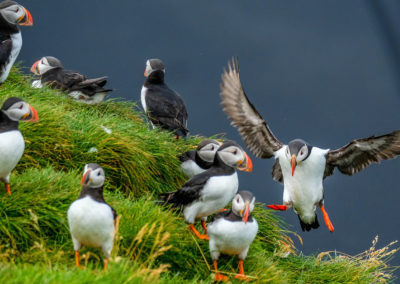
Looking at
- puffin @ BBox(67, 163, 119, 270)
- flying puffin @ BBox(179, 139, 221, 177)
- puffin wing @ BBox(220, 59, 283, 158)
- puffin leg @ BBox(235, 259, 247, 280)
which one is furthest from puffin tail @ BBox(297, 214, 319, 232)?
puffin @ BBox(67, 163, 119, 270)

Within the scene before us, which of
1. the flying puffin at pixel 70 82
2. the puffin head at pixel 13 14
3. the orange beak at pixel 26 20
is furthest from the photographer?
the flying puffin at pixel 70 82

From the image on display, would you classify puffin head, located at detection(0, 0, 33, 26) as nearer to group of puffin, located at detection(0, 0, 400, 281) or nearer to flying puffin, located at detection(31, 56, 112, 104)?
group of puffin, located at detection(0, 0, 400, 281)

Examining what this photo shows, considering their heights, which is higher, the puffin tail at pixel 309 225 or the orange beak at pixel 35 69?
the orange beak at pixel 35 69

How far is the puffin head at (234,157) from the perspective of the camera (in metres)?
5.94

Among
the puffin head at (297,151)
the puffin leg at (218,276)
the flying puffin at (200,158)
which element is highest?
the puffin head at (297,151)

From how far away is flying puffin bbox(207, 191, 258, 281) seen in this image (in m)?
5.15

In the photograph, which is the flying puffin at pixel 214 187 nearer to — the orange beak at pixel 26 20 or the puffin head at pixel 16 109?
the puffin head at pixel 16 109

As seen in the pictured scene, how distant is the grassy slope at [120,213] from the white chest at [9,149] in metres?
0.29

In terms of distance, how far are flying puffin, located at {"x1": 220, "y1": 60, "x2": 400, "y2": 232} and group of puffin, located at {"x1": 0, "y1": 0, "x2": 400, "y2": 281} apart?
0.01 meters

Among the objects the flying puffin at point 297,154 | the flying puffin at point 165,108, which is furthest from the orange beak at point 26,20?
the flying puffin at point 297,154

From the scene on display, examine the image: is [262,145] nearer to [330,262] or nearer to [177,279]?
[330,262]

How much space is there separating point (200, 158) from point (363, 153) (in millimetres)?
1780

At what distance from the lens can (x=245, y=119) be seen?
754 centimetres

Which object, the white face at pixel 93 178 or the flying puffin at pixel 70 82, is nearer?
the white face at pixel 93 178
